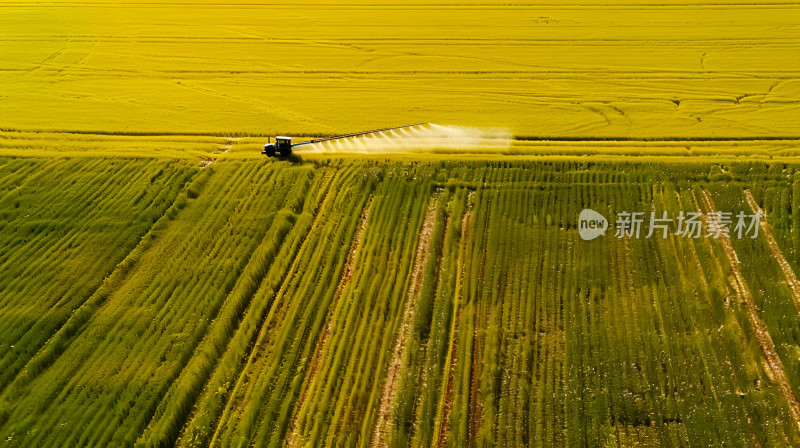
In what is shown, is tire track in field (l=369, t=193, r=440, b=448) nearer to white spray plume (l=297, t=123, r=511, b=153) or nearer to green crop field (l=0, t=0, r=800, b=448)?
green crop field (l=0, t=0, r=800, b=448)

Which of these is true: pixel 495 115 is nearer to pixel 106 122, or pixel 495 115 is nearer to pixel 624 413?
pixel 624 413

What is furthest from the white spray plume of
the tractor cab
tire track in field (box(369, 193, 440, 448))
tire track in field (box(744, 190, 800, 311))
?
tire track in field (box(744, 190, 800, 311))

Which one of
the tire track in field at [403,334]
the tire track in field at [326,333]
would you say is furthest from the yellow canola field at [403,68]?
the tire track in field at [403,334]

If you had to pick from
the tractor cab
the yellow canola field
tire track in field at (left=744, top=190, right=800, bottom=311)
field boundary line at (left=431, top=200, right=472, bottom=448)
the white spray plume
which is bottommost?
field boundary line at (left=431, top=200, right=472, bottom=448)

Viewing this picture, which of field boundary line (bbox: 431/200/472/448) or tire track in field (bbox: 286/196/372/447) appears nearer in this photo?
field boundary line (bbox: 431/200/472/448)

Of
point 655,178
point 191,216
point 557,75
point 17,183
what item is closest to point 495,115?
point 557,75
